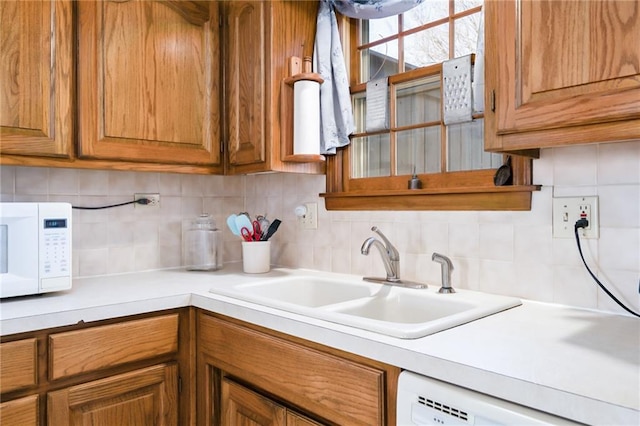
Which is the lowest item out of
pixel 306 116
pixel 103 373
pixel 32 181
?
pixel 103 373

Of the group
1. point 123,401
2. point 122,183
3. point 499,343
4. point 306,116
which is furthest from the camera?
point 122,183

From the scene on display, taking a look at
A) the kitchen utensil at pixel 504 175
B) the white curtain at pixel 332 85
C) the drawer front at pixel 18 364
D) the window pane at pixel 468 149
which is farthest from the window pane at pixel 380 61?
the drawer front at pixel 18 364

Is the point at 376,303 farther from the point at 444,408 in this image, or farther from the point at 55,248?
the point at 55,248

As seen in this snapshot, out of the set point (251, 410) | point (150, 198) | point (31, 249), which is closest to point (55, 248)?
point (31, 249)

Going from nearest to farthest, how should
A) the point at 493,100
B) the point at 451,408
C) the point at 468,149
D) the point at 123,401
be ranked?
the point at 451,408, the point at 493,100, the point at 123,401, the point at 468,149

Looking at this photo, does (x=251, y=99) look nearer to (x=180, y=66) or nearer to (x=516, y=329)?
(x=180, y=66)

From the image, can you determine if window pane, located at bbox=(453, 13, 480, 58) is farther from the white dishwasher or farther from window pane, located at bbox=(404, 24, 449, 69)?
the white dishwasher

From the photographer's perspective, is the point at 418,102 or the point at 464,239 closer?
the point at 464,239

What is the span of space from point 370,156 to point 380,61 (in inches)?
15.7

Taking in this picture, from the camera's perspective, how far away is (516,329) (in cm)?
105

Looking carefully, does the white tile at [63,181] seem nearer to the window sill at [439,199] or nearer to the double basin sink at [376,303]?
the double basin sink at [376,303]

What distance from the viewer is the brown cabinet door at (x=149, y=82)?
5.36 ft

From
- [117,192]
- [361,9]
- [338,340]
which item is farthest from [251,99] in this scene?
[338,340]

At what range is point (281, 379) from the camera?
1.21m
